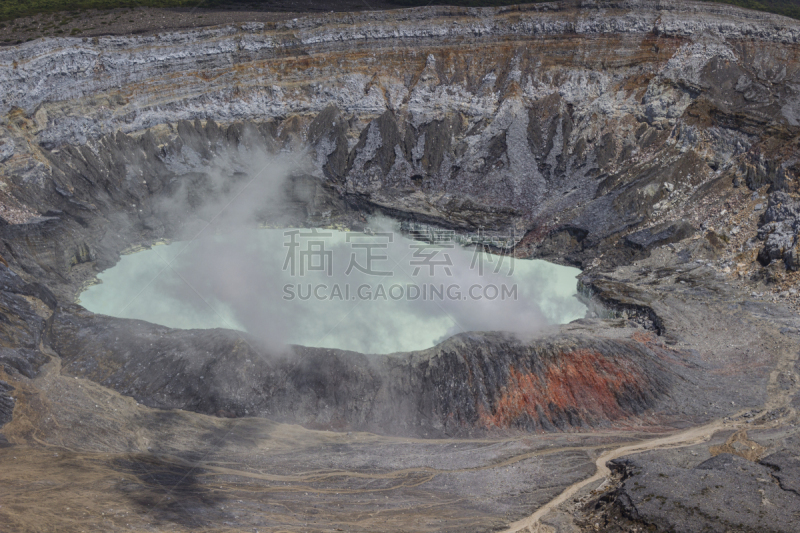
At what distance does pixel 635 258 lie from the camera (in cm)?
3647

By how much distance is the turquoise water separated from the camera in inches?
1241

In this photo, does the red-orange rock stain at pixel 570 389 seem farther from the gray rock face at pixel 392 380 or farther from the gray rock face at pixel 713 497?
the gray rock face at pixel 713 497

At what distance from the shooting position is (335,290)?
3406cm

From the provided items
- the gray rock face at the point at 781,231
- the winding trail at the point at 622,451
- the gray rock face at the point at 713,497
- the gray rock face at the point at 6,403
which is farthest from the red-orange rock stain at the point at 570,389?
the gray rock face at the point at 6,403

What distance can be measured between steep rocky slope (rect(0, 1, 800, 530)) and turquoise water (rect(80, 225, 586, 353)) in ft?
6.89

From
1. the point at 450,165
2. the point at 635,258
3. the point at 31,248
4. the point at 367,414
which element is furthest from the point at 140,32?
the point at 635,258

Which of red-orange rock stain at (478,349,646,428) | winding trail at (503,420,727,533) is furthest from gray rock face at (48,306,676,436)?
winding trail at (503,420,727,533)

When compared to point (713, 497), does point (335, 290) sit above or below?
above

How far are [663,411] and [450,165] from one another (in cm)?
2362

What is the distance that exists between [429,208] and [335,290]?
10.8 meters

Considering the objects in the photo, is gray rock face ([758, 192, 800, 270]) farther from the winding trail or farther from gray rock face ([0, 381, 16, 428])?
gray rock face ([0, 381, 16, 428])

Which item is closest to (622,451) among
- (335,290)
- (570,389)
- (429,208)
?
(570,389)

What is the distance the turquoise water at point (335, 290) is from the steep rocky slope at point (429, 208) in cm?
210

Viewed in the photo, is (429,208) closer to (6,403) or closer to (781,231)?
(781,231)
